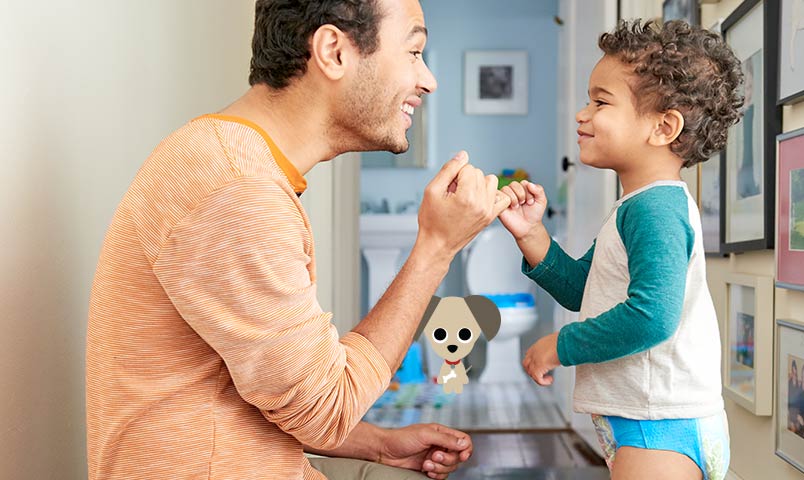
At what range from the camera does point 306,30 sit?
1078 millimetres

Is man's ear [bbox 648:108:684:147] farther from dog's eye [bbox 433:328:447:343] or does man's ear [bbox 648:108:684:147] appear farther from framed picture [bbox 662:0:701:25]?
framed picture [bbox 662:0:701:25]

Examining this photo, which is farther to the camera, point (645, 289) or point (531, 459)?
point (531, 459)

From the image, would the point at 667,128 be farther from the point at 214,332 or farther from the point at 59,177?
the point at 59,177

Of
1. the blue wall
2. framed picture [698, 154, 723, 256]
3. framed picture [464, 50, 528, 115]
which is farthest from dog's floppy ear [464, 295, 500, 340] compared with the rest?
framed picture [464, 50, 528, 115]

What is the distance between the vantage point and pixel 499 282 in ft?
17.3

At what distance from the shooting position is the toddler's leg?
1.19 meters

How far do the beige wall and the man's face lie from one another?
3.92 ft

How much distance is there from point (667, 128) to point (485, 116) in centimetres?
461

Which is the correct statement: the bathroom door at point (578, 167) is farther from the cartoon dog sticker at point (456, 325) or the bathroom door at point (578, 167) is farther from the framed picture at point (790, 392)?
the cartoon dog sticker at point (456, 325)

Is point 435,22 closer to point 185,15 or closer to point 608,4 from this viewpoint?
point 608,4

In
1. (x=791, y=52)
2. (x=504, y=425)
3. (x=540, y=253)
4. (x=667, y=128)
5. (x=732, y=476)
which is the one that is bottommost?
(x=504, y=425)

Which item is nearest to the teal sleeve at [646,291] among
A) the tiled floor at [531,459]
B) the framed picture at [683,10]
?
the tiled floor at [531,459]

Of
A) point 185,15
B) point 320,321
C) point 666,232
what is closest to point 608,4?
point 185,15

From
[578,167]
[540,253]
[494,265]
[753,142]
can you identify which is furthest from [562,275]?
[494,265]
